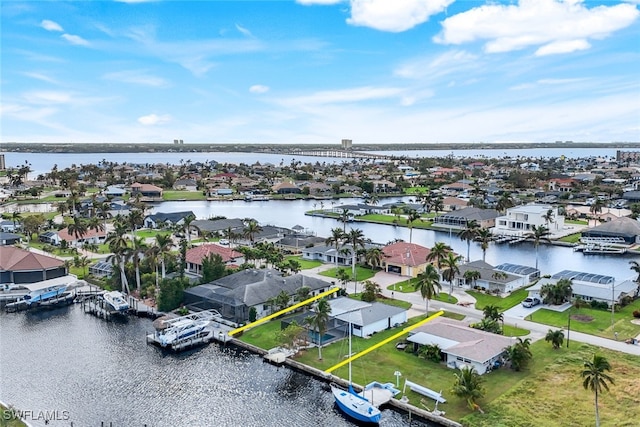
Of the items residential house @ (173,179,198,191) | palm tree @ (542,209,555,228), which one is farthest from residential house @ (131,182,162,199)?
palm tree @ (542,209,555,228)

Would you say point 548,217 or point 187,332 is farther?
point 548,217

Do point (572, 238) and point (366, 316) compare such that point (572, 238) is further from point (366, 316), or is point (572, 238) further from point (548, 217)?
point (366, 316)

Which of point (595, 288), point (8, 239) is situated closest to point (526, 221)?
point (595, 288)

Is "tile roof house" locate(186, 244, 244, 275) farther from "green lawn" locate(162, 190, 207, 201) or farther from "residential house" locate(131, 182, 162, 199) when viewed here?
"residential house" locate(131, 182, 162, 199)

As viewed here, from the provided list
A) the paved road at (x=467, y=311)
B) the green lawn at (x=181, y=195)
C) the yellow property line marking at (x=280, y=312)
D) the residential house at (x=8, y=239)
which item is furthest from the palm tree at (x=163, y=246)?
the green lawn at (x=181, y=195)

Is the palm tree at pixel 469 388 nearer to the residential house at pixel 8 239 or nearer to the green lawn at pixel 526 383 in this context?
the green lawn at pixel 526 383

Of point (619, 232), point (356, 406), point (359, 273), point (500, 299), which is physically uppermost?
point (619, 232)
